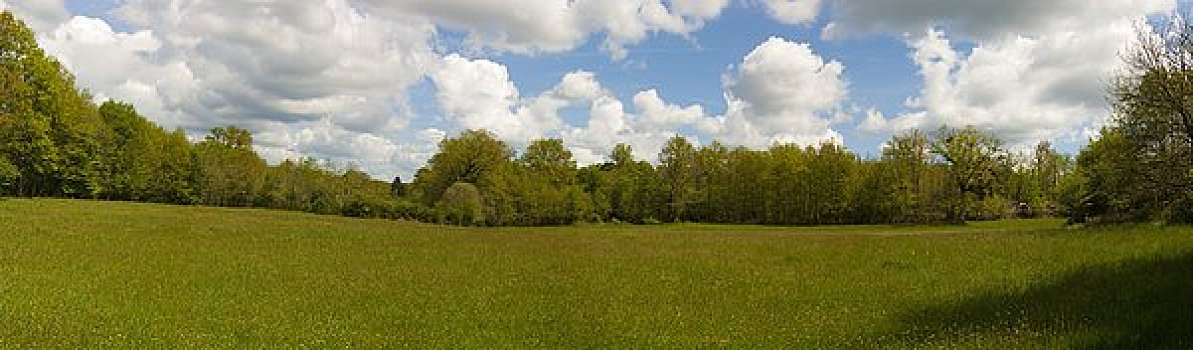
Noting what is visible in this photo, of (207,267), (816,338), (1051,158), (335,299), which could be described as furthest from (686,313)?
(1051,158)

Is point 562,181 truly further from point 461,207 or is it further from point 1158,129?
point 1158,129

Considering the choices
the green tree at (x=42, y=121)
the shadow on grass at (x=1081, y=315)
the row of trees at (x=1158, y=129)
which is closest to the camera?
→ the shadow on grass at (x=1081, y=315)

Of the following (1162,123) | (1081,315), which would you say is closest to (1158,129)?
(1162,123)

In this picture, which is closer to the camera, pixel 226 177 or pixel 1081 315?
pixel 1081 315

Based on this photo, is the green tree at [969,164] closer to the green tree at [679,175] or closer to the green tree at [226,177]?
the green tree at [679,175]

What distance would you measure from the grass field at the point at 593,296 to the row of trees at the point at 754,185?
56628 millimetres

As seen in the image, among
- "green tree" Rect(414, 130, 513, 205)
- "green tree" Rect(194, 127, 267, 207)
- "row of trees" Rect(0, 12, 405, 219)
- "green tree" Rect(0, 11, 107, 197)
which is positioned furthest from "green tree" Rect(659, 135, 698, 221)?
"green tree" Rect(0, 11, 107, 197)

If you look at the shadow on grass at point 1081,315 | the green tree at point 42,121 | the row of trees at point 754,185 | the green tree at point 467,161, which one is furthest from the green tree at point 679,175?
the shadow on grass at point 1081,315

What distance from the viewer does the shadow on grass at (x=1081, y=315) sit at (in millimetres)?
12430

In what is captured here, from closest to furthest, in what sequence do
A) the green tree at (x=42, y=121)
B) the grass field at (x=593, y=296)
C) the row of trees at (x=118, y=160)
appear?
the grass field at (x=593, y=296), the green tree at (x=42, y=121), the row of trees at (x=118, y=160)

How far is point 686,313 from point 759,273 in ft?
30.9

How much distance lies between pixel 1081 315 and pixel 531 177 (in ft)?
312

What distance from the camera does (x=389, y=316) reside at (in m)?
17.8

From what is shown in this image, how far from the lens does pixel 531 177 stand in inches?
4264
